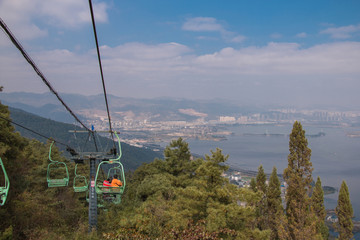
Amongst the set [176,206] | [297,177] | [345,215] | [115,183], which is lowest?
[345,215]

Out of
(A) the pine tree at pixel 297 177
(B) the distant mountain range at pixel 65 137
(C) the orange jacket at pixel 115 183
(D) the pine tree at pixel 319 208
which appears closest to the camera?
(C) the orange jacket at pixel 115 183

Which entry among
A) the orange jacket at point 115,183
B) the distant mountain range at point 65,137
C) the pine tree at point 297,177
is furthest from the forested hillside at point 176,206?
the distant mountain range at point 65,137

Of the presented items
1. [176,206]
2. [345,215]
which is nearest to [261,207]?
[345,215]

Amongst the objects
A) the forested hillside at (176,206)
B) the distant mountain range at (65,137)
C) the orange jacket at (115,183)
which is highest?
the orange jacket at (115,183)

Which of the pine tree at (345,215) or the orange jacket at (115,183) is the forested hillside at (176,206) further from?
the orange jacket at (115,183)

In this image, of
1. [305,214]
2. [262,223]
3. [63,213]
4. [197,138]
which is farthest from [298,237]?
[197,138]

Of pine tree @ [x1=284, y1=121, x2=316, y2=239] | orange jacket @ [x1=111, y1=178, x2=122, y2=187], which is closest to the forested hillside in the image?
pine tree @ [x1=284, y1=121, x2=316, y2=239]

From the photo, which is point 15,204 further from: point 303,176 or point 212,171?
point 303,176

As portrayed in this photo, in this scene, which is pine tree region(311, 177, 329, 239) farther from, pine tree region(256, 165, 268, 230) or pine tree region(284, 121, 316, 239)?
pine tree region(284, 121, 316, 239)

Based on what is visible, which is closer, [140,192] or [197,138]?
[140,192]

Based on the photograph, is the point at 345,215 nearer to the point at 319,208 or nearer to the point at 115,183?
the point at 319,208

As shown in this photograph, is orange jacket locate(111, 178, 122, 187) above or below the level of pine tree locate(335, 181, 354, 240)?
above
